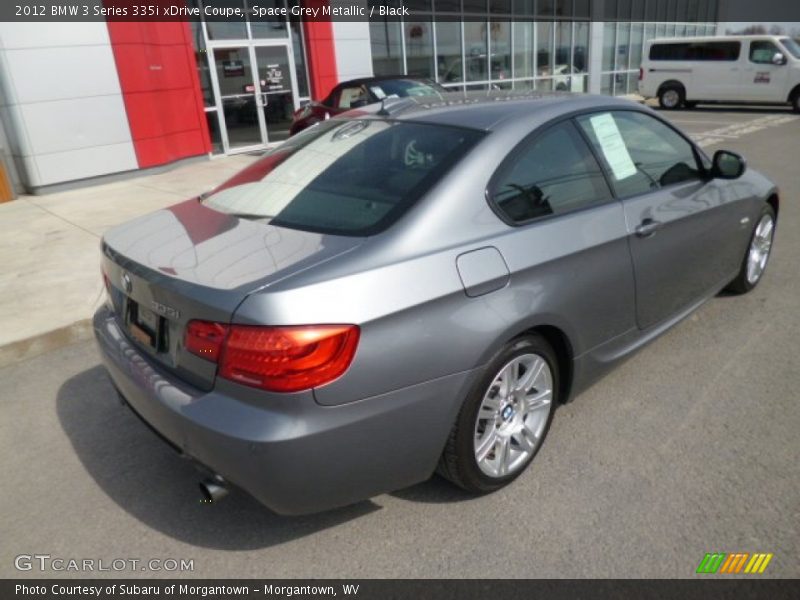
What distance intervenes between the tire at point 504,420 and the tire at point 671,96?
800 inches

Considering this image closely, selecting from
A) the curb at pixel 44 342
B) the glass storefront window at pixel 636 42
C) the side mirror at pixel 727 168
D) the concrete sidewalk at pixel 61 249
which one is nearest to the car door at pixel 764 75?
the glass storefront window at pixel 636 42

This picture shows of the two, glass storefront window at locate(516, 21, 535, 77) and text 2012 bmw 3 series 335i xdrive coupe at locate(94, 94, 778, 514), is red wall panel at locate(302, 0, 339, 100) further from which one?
text 2012 bmw 3 series 335i xdrive coupe at locate(94, 94, 778, 514)

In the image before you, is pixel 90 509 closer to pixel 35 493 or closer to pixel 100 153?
pixel 35 493

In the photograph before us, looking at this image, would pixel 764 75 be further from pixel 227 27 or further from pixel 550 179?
pixel 550 179

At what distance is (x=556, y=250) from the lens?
254 cm

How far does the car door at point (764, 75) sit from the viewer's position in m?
17.4

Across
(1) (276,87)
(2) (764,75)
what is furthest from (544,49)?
(1) (276,87)

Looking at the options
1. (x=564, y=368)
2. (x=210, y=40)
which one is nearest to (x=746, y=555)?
(x=564, y=368)

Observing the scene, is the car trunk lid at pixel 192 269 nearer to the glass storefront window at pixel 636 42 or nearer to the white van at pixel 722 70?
the white van at pixel 722 70

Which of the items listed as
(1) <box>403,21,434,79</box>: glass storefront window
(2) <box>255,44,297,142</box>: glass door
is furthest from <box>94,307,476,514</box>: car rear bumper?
(1) <box>403,21,434,79</box>: glass storefront window

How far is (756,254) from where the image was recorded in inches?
176

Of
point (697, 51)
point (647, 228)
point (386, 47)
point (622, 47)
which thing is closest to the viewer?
point (647, 228)

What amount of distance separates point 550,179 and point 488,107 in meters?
0.48

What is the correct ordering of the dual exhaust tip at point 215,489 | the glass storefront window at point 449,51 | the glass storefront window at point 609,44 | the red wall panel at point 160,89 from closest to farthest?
the dual exhaust tip at point 215,489 → the red wall panel at point 160,89 → the glass storefront window at point 449,51 → the glass storefront window at point 609,44
